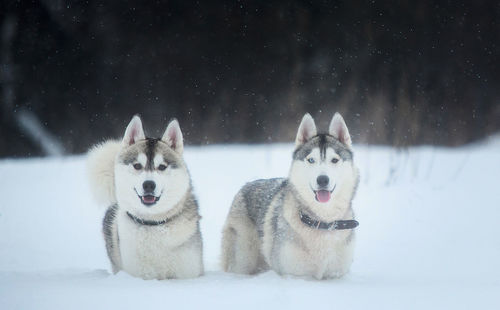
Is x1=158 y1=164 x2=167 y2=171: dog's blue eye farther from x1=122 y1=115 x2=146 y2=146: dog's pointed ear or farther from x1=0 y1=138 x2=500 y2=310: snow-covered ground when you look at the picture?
x1=0 y1=138 x2=500 y2=310: snow-covered ground

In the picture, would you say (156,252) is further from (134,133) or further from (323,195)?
(323,195)

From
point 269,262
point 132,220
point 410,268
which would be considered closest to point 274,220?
point 269,262

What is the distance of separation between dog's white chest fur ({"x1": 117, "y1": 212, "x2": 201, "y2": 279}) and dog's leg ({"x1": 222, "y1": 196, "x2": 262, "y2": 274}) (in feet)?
2.45

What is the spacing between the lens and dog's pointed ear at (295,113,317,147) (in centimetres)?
404

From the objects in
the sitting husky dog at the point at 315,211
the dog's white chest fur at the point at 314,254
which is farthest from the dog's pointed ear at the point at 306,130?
the dog's white chest fur at the point at 314,254

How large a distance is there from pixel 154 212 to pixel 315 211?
121 centimetres

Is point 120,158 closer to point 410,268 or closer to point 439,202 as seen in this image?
point 410,268

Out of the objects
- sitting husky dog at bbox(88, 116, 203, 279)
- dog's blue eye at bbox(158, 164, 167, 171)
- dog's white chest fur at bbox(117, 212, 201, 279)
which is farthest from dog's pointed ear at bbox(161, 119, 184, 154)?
dog's white chest fur at bbox(117, 212, 201, 279)

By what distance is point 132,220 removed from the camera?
376cm

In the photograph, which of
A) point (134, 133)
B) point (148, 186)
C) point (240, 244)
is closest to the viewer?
point (148, 186)

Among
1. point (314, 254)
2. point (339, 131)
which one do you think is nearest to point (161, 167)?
point (314, 254)

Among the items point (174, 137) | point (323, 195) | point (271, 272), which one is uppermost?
point (174, 137)

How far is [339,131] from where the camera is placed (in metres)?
4.06

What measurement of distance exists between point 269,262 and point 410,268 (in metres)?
1.69
